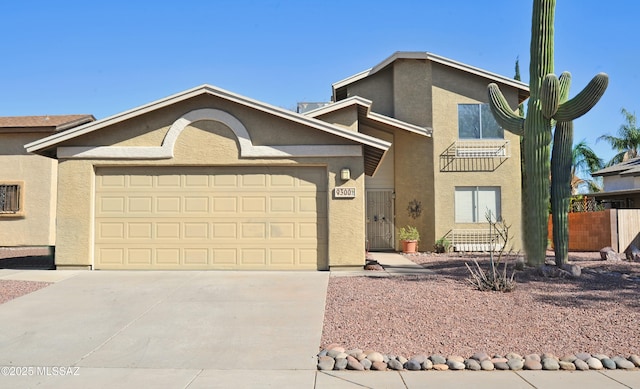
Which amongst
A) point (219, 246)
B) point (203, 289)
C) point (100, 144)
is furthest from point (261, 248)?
point (100, 144)

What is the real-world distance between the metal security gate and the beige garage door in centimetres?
743

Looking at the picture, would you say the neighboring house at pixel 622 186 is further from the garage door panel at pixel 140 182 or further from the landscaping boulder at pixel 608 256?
the garage door panel at pixel 140 182

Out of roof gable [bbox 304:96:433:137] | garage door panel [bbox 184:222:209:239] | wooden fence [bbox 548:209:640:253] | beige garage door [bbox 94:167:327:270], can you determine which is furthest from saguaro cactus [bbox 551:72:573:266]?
garage door panel [bbox 184:222:209:239]

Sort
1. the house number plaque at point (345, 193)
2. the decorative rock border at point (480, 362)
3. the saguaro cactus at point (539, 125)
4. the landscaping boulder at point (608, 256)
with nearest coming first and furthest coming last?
the decorative rock border at point (480, 362)
the saguaro cactus at point (539, 125)
the house number plaque at point (345, 193)
the landscaping boulder at point (608, 256)

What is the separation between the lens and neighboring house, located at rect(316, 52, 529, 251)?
18344 mm

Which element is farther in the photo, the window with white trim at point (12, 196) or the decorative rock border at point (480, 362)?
the window with white trim at point (12, 196)

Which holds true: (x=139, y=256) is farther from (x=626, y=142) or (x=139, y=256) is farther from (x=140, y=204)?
(x=626, y=142)

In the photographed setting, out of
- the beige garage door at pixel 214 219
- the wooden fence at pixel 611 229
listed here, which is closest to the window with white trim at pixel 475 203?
the wooden fence at pixel 611 229

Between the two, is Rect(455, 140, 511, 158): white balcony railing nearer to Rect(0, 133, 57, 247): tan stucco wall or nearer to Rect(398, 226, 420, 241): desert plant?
Rect(398, 226, 420, 241): desert plant

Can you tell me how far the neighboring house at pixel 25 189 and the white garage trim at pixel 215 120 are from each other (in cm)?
789

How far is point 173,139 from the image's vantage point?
11805 millimetres

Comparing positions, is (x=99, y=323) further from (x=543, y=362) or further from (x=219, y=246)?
(x=543, y=362)

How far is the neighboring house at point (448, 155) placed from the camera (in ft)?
60.2

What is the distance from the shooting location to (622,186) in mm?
25609
